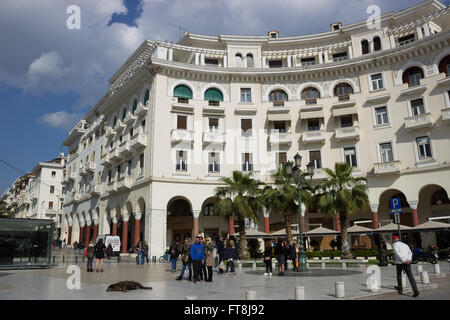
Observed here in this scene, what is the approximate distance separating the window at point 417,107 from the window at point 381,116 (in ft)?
7.15

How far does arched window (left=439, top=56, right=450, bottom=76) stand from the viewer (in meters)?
30.8

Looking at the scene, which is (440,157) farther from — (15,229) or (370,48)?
(15,229)

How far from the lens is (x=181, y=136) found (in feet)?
111

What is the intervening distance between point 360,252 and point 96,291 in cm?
2140

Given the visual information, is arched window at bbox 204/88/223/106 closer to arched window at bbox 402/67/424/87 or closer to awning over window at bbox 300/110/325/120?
awning over window at bbox 300/110/325/120

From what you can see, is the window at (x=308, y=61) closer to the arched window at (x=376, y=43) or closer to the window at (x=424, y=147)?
the arched window at (x=376, y=43)

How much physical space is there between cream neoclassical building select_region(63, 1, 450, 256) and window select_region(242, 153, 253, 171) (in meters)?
0.10

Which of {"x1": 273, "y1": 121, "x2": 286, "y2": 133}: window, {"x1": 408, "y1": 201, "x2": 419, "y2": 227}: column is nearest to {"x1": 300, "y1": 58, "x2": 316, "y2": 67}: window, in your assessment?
{"x1": 273, "y1": 121, "x2": 286, "y2": 133}: window

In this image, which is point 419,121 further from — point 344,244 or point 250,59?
point 250,59

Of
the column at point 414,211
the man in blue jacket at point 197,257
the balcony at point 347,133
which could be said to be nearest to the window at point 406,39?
the balcony at point 347,133

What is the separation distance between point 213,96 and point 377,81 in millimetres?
15012

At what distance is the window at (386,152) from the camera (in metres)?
32.6

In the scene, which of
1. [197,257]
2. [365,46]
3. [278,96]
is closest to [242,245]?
[197,257]
